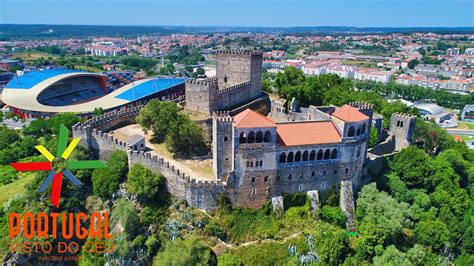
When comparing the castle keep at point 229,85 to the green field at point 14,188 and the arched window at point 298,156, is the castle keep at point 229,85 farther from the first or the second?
the green field at point 14,188

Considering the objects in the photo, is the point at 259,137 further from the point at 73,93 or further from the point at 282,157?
the point at 73,93

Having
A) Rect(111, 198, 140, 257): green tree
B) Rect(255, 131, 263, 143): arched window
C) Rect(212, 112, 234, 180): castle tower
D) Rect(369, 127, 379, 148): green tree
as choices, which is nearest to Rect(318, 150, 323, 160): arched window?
Rect(255, 131, 263, 143): arched window

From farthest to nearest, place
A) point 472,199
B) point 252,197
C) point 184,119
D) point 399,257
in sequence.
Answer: point 472,199, point 184,119, point 252,197, point 399,257

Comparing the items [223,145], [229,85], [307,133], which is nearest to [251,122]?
[223,145]

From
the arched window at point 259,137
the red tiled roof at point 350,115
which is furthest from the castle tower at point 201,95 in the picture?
the red tiled roof at point 350,115

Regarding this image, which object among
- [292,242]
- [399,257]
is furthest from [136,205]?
[399,257]

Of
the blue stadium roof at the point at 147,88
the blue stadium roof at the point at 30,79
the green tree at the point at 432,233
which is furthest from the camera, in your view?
the blue stadium roof at the point at 30,79

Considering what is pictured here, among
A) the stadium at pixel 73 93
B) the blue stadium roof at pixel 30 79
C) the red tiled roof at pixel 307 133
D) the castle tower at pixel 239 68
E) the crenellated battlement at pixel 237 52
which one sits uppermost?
the crenellated battlement at pixel 237 52

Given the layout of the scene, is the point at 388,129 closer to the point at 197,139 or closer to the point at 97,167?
the point at 197,139
